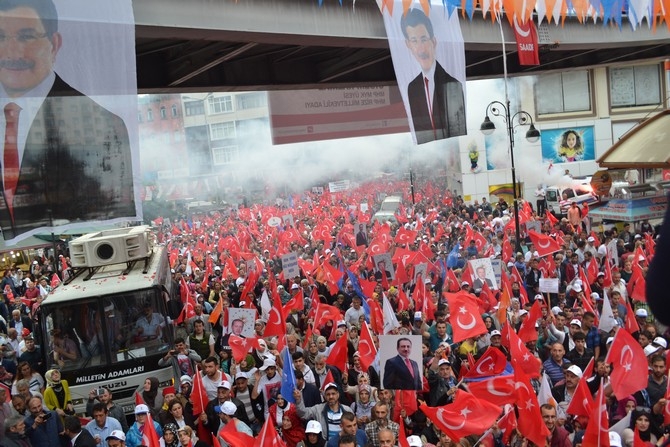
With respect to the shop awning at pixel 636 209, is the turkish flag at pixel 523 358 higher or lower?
lower

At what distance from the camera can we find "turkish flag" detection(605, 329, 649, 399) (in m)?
7.75

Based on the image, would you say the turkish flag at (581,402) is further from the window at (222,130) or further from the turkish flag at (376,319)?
the window at (222,130)

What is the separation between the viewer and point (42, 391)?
33.2 ft

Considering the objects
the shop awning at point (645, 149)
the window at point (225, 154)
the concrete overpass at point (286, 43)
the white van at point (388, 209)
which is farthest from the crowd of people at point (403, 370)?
the window at point (225, 154)

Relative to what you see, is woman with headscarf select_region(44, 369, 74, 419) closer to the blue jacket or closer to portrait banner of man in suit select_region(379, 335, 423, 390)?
the blue jacket

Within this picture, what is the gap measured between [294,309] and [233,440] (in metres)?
6.49

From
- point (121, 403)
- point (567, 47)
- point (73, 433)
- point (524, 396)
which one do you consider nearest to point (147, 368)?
point (121, 403)

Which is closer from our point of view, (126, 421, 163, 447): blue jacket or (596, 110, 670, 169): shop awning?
(126, 421, 163, 447): blue jacket

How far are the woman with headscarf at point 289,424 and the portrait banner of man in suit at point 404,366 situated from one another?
3.21 ft

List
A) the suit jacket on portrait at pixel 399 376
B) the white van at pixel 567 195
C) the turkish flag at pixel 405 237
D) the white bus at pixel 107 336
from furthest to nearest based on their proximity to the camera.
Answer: the white van at pixel 567 195 < the turkish flag at pixel 405 237 < the white bus at pixel 107 336 < the suit jacket on portrait at pixel 399 376

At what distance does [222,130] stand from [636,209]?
3662cm

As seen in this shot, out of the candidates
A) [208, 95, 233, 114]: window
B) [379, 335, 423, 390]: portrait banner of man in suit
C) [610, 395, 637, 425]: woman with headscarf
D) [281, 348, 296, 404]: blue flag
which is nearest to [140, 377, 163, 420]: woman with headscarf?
[281, 348, 296, 404]: blue flag

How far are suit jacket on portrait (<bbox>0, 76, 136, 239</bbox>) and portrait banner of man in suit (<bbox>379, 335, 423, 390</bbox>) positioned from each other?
317 cm

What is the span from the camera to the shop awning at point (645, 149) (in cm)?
1424
